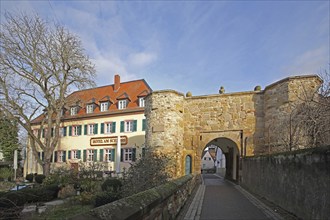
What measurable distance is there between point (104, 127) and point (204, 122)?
58.1ft

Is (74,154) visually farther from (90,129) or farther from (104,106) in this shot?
(104,106)

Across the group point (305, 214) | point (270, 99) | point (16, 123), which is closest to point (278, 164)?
point (305, 214)

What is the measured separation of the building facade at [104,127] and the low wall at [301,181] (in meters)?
21.2

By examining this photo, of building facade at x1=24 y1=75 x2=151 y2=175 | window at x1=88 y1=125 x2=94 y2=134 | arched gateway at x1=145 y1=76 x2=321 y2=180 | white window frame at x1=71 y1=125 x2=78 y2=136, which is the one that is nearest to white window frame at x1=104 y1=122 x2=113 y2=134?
building facade at x1=24 y1=75 x2=151 y2=175

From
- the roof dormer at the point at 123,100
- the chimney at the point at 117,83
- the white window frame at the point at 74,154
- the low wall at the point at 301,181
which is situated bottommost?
the white window frame at the point at 74,154

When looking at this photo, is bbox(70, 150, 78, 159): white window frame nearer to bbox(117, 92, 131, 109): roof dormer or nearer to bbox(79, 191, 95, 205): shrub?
bbox(117, 92, 131, 109): roof dormer

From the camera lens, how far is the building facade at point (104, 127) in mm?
32031

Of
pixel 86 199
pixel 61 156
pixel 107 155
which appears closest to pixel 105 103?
pixel 107 155

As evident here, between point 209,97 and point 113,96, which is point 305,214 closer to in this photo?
point 209,97

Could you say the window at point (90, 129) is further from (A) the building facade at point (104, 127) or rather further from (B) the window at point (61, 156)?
(B) the window at point (61, 156)

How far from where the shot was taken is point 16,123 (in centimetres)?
2739

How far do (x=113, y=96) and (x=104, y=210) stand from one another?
36.4m

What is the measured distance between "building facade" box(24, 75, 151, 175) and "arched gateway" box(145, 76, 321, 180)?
10.5 m

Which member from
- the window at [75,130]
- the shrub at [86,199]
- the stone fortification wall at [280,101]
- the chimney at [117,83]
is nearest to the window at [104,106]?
the chimney at [117,83]
